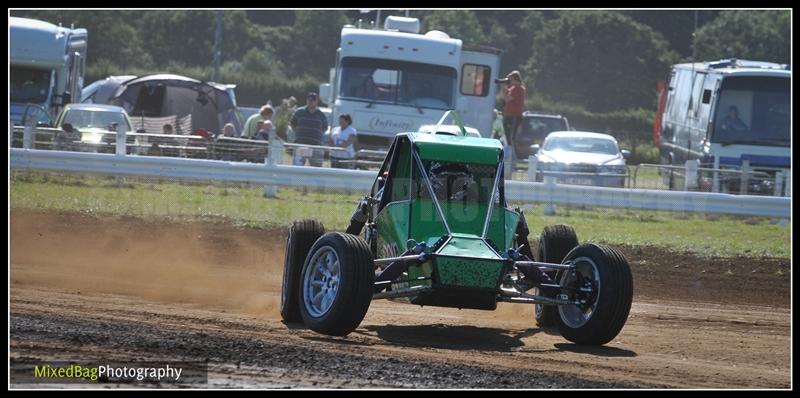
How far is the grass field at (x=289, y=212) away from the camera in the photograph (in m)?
16.3

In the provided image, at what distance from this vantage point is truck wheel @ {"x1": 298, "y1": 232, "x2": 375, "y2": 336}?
836 centimetres

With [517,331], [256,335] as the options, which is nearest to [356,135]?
[517,331]

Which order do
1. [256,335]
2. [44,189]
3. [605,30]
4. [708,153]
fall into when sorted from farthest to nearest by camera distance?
[605,30]
[708,153]
[44,189]
[256,335]

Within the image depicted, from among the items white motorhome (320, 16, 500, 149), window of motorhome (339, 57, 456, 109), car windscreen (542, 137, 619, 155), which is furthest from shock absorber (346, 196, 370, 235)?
car windscreen (542, 137, 619, 155)

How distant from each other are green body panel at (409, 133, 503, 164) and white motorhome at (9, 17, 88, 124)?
662 inches

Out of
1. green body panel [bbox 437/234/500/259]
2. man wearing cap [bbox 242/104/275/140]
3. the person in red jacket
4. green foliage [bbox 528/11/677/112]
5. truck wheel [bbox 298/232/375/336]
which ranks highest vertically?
green foliage [bbox 528/11/677/112]

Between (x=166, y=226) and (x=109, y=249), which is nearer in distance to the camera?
(x=109, y=249)

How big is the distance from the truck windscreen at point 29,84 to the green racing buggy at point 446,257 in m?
17.4

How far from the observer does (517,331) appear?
10000 mm

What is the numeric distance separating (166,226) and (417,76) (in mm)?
7602

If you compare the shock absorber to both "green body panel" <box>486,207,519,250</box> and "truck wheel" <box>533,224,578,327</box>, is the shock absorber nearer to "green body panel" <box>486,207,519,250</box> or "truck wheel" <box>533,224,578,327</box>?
"green body panel" <box>486,207,519,250</box>

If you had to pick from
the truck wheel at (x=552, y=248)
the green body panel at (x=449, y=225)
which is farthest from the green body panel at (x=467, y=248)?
the truck wheel at (x=552, y=248)

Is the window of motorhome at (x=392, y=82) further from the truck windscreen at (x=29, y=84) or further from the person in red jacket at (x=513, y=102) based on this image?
Answer: the truck windscreen at (x=29, y=84)

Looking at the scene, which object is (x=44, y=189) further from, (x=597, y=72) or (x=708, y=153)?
(x=597, y=72)
